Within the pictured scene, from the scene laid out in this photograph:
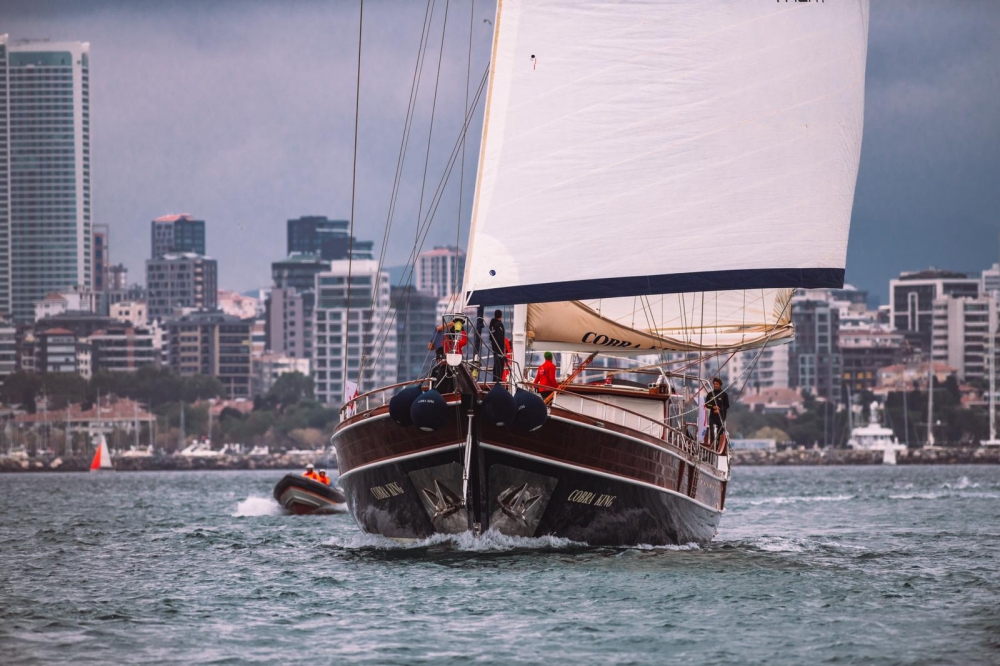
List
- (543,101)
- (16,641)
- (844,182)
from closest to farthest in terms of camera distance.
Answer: (16,641) → (543,101) → (844,182)

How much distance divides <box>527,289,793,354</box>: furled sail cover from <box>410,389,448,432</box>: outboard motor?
17.4ft

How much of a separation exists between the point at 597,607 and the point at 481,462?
4.58 metres

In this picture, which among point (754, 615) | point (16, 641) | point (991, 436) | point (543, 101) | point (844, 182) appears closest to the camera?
point (16, 641)

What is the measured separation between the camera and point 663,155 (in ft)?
89.0

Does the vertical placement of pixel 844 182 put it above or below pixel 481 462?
above

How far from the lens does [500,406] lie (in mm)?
22953

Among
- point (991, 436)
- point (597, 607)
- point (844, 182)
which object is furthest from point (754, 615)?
point (991, 436)

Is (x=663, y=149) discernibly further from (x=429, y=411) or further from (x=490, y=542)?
(x=490, y=542)

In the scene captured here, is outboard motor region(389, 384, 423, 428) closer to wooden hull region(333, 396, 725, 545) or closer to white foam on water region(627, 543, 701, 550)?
wooden hull region(333, 396, 725, 545)

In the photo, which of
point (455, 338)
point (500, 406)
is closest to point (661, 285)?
point (455, 338)

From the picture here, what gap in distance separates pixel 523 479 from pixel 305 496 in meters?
23.9

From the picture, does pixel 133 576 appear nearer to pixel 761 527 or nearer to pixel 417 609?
pixel 417 609

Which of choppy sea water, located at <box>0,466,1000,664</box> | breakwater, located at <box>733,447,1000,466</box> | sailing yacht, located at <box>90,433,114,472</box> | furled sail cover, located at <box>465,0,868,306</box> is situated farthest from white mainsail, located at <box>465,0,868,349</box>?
breakwater, located at <box>733,447,1000,466</box>

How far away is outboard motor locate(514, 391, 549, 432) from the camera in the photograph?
22.9 m
